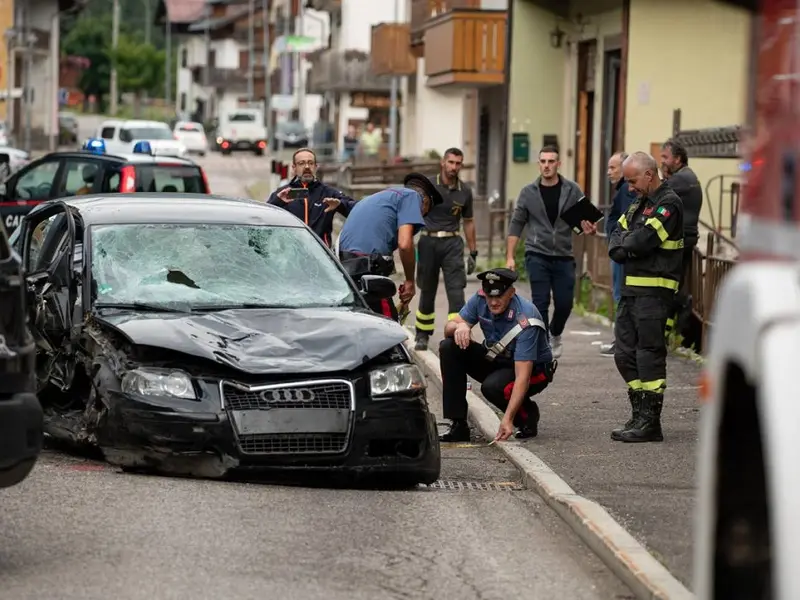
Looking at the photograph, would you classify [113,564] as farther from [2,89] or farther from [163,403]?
[2,89]

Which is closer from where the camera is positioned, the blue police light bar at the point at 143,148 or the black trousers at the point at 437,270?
the black trousers at the point at 437,270

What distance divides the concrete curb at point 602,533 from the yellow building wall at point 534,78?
1835 cm

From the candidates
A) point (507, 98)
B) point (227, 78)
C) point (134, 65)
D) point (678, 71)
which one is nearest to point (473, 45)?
point (507, 98)

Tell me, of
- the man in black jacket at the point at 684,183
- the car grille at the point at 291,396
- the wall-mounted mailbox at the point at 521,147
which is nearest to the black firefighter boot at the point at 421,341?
the man in black jacket at the point at 684,183

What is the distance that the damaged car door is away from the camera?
9.85 m

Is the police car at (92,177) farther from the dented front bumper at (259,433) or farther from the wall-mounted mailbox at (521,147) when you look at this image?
the dented front bumper at (259,433)

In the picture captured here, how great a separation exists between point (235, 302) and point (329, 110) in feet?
251

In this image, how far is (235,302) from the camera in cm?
979

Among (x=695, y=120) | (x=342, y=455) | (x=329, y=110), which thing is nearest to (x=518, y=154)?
(x=695, y=120)

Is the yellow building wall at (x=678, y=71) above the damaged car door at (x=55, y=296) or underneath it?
above

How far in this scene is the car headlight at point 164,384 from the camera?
880 centimetres

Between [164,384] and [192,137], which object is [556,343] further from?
[192,137]

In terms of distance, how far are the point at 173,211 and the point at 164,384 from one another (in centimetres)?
189

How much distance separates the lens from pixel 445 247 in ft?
51.2
